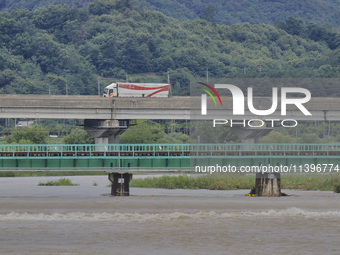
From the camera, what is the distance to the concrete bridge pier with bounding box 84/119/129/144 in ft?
326

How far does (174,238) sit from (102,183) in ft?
162

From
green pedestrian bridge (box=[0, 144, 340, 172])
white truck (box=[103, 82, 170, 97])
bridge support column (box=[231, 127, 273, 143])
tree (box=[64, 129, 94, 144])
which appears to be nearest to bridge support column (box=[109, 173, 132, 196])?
green pedestrian bridge (box=[0, 144, 340, 172])

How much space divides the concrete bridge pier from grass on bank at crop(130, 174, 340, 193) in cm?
1303

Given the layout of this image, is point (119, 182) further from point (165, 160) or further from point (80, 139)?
point (80, 139)

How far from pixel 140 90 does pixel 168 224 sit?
64370mm

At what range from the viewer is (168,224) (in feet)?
170

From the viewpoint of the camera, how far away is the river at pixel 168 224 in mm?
43094

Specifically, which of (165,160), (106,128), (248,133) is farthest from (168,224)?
(106,128)

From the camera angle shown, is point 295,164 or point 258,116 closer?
point 295,164

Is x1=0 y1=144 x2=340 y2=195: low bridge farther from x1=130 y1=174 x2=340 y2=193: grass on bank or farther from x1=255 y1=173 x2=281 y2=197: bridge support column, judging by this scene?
x1=130 y1=174 x2=340 y2=193: grass on bank

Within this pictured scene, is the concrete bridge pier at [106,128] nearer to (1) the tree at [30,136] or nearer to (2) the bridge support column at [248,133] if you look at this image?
(2) the bridge support column at [248,133]

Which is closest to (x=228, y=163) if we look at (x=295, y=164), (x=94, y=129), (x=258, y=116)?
(x=295, y=164)

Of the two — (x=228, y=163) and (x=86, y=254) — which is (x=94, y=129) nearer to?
(x=228, y=163)

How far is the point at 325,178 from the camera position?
87.6m
